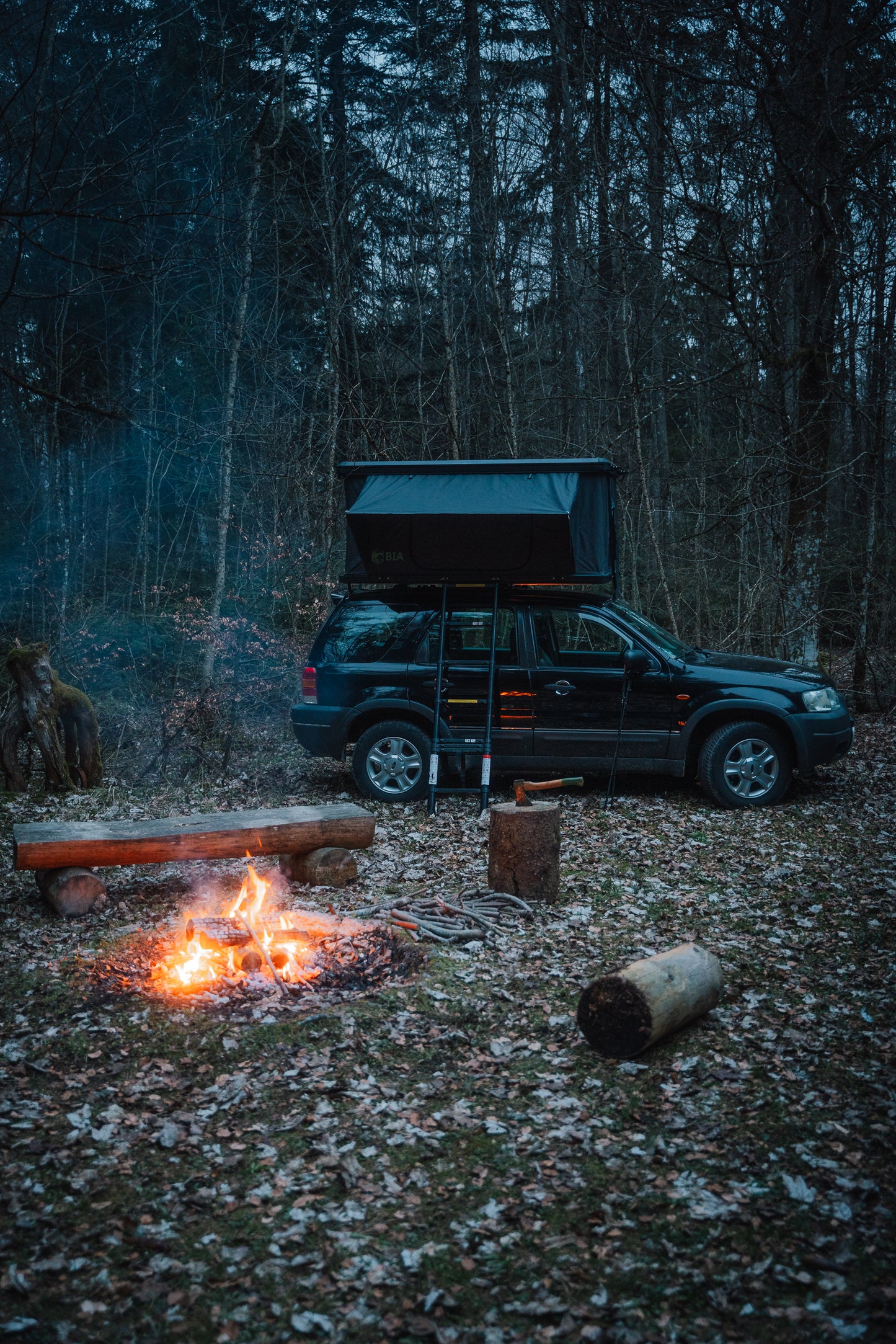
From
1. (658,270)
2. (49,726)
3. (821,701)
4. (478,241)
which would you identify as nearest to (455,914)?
(821,701)

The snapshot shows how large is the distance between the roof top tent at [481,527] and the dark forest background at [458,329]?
364 centimetres

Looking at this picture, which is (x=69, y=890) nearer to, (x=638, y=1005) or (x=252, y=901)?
(x=252, y=901)

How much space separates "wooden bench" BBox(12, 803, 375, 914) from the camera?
587cm

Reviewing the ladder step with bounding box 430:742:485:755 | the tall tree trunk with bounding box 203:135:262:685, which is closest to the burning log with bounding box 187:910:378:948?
the ladder step with bounding box 430:742:485:755

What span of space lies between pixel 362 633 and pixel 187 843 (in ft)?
11.6

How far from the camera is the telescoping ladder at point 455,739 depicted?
852 centimetres

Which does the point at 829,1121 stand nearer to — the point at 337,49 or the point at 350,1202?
the point at 350,1202

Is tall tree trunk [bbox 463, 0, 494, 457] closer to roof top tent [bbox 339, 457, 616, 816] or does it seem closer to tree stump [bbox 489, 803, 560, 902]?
roof top tent [bbox 339, 457, 616, 816]

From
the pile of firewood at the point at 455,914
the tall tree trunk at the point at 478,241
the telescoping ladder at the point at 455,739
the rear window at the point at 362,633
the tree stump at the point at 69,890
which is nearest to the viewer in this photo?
the pile of firewood at the point at 455,914

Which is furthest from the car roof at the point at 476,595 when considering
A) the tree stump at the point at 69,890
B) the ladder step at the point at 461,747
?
the tree stump at the point at 69,890

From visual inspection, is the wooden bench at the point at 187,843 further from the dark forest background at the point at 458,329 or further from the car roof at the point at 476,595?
the dark forest background at the point at 458,329

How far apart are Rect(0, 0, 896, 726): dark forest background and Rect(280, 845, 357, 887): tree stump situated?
651cm

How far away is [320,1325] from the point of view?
108 inches

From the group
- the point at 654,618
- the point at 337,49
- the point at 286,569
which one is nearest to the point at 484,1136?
the point at 286,569
